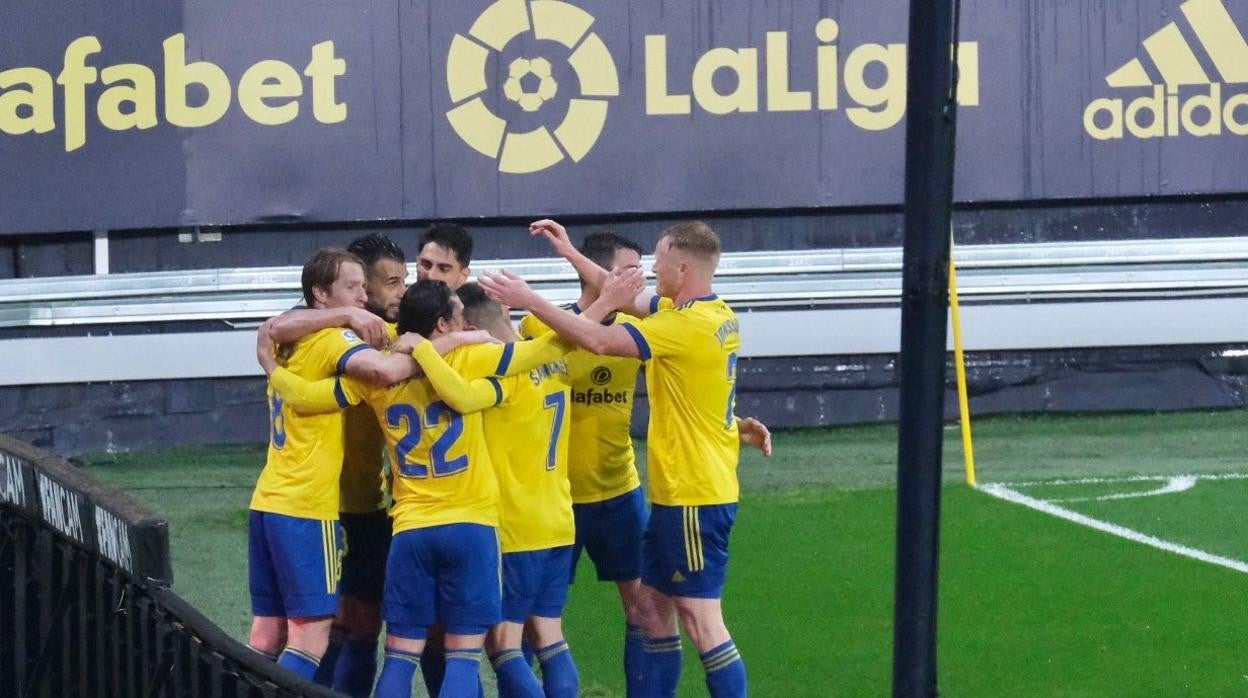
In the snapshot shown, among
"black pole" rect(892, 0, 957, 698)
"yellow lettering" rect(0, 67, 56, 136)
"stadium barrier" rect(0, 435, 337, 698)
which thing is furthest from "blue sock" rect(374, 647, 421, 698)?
"yellow lettering" rect(0, 67, 56, 136)

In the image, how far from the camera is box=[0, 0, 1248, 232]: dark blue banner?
511 inches

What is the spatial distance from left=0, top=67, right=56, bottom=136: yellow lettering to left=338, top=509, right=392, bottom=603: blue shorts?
7.51m

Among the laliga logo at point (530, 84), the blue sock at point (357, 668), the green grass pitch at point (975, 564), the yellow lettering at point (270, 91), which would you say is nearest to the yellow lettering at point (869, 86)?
the laliga logo at point (530, 84)

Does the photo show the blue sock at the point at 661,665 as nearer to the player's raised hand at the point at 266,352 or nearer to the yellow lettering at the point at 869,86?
the player's raised hand at the point at 266,352

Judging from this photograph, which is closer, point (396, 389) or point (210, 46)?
point (396, 389)

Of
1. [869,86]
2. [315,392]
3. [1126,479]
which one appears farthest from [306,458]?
[869,86]

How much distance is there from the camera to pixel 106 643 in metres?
4.59

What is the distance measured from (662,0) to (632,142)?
111 cm

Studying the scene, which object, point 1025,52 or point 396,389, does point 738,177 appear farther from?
point 396,389

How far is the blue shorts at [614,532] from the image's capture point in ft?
21.5

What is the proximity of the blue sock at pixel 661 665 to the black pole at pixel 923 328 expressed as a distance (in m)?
2.93

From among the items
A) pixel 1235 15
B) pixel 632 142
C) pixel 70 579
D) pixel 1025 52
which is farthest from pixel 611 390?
pixel 1235 15

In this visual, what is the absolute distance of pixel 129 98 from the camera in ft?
42.6

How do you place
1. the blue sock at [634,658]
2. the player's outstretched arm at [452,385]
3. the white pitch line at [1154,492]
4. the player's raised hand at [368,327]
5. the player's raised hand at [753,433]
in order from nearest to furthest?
the player's outstretched arm at [452,385], the player's raised hand at [368,327], the blue sock at [634,658], the player's raised hand at [753,433], the white pitch line at [1154,492]
